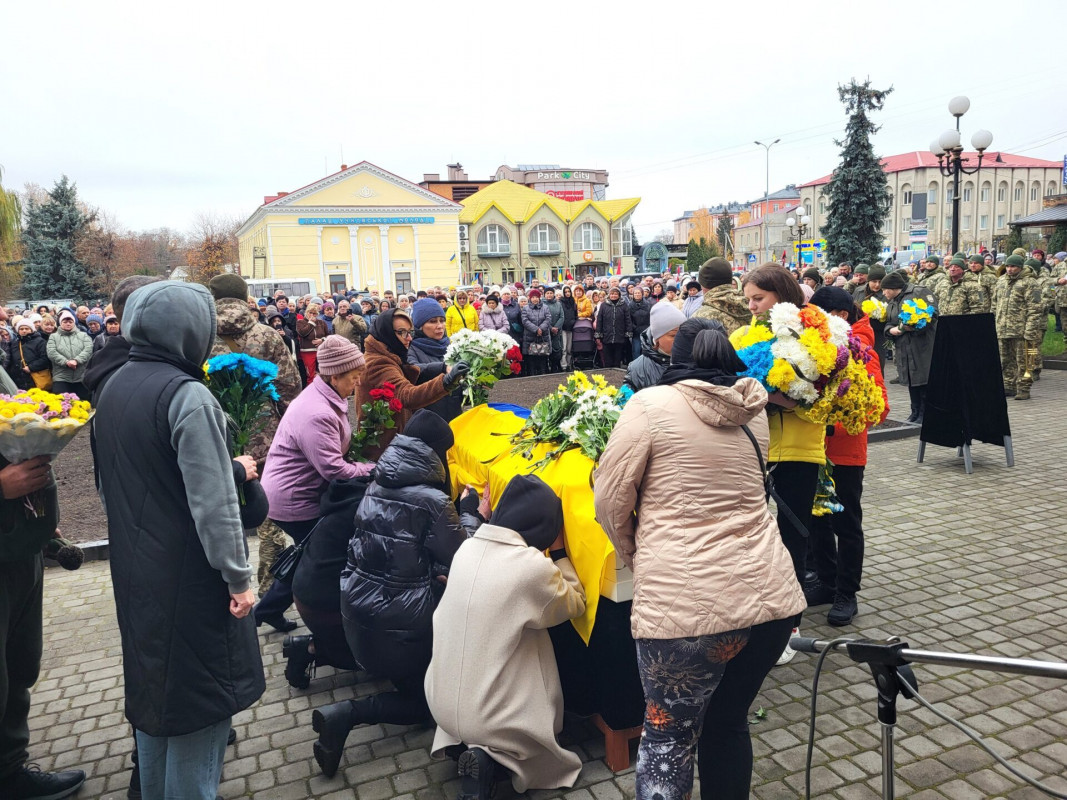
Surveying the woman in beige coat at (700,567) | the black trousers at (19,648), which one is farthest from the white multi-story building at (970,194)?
the black trousers at (19,648)

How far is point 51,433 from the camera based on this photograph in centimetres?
292

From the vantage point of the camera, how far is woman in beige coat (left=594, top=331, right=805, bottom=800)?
255 centimetres

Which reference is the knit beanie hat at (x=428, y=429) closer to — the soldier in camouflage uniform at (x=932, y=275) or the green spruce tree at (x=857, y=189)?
the soldier in camouflage uniform at (x=932, y=275)

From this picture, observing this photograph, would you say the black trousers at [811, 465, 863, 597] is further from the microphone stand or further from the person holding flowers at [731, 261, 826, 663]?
the microphone stand

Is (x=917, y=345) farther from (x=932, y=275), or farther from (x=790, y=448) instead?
(x=790, y=448)

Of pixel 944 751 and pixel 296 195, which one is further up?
pixel 296 195

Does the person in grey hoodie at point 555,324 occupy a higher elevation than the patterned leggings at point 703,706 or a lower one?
higher

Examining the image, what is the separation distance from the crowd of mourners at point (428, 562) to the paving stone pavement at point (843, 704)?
190mm

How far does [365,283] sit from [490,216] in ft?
40.7

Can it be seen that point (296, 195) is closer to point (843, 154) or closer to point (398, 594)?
point (843, 154)

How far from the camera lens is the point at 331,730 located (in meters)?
3.47

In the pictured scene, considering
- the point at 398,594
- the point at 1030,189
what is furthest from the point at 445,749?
the point at 1030,189

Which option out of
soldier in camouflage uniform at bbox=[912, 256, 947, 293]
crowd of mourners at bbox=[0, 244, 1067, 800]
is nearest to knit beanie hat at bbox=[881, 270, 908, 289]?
soldier in camouflage uniform at bbox=[912, 256, 947, 293]

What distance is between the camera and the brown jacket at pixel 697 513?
2543 mm
